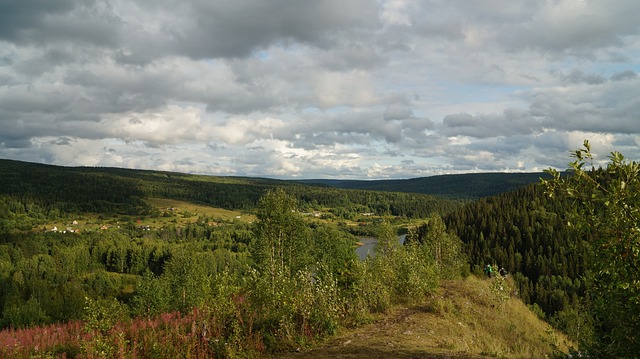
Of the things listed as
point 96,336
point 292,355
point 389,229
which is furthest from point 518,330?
point 389,229

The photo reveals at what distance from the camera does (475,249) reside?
12512 centimetres

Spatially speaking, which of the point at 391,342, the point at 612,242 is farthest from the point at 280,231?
the point at 612,242

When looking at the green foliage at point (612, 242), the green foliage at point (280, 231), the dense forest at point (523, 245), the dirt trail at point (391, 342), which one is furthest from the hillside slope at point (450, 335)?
the dense forest at point (523, 245)

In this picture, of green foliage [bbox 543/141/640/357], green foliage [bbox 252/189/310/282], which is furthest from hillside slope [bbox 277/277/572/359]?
green foliage [bbox 252/189/310/282]

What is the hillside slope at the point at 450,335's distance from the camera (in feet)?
42.8

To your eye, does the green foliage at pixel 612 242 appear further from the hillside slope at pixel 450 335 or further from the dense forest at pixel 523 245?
the dense forest at pixel 523 245

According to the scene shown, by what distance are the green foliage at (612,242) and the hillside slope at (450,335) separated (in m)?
3.09

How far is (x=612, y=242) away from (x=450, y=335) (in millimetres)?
12425

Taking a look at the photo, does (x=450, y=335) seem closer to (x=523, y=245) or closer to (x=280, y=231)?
(x=280, y=231)

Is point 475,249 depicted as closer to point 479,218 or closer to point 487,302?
point 479,218

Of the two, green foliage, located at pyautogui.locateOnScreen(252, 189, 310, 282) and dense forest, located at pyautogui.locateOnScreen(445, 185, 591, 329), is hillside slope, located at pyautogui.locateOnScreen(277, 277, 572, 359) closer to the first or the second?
green foliage, located at pyautogui.locateOnScreen(252, 189, 310, 282)

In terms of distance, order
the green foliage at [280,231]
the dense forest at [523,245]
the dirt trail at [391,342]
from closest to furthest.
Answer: the dirt trail at [391,342], the green foliage at [280,231], the dense forest at [523,245]

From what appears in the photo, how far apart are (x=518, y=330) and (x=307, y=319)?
12.3 m

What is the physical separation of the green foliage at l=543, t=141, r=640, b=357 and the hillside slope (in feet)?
10.2
